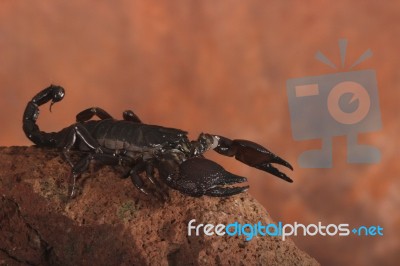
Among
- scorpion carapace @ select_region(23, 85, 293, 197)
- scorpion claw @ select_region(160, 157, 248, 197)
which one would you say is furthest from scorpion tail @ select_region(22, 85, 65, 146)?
scorpion claw @ select_region(160, 157, 248, 197)

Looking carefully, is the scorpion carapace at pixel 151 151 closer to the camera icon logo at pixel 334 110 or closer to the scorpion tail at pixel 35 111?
the scorpion tail at pixel 35 111

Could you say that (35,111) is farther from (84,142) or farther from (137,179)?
(137,179)

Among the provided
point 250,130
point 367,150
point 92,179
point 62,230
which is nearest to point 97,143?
point 92,179

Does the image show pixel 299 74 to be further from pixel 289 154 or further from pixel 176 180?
pixel 176 180

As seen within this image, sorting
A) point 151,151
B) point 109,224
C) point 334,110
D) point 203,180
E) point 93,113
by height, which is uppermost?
point 334,110

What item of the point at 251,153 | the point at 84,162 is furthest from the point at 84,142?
the point at 251,153

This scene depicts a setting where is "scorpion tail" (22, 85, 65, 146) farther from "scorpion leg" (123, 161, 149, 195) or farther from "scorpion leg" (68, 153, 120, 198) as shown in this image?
"scorpion leg" (123, 161, 149, 195)
